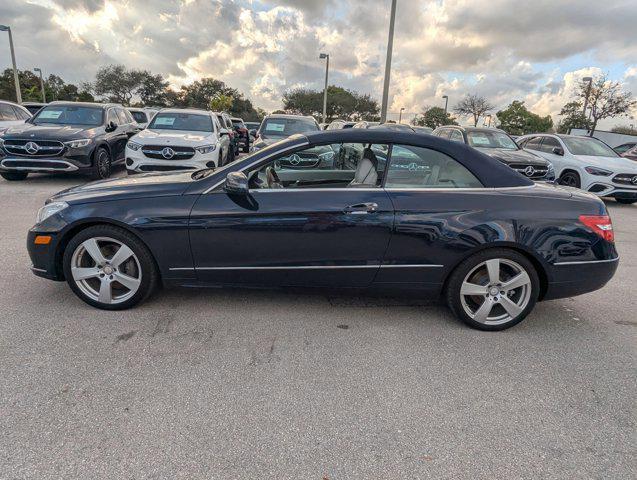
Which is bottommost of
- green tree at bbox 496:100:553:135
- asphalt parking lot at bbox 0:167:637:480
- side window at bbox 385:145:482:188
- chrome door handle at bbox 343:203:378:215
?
asphalt parking lot at bbox 0:167:637:480

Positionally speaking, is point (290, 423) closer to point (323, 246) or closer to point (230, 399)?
point (230, 399)

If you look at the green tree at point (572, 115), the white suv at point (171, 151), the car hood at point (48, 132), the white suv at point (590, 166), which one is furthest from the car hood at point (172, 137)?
the green tree at point (572, 115)

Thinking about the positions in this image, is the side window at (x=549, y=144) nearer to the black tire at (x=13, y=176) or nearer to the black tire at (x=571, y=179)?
the black tire at (x=571, y=179)

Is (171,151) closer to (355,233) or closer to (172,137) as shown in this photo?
(172,137)

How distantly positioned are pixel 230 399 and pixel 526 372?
6.51 ft

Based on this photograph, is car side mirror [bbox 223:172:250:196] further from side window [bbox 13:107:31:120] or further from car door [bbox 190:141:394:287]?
side window [bbox 13:107:31:120]

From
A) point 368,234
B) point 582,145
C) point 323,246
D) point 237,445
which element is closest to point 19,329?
point 237,445

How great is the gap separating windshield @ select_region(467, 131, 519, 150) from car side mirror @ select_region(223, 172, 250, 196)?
911 centimetres

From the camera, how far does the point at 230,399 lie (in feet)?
8.09

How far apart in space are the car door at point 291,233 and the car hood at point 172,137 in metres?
5.78


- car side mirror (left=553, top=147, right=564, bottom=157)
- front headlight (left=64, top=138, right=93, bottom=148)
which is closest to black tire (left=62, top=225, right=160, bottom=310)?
front headlight (left=64, top=138, right=93, bottom=148)

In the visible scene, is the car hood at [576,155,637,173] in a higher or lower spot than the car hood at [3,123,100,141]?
lower

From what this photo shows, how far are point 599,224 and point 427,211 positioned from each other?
1386 millimetres

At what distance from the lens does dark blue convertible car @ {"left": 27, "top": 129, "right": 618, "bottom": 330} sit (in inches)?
127
